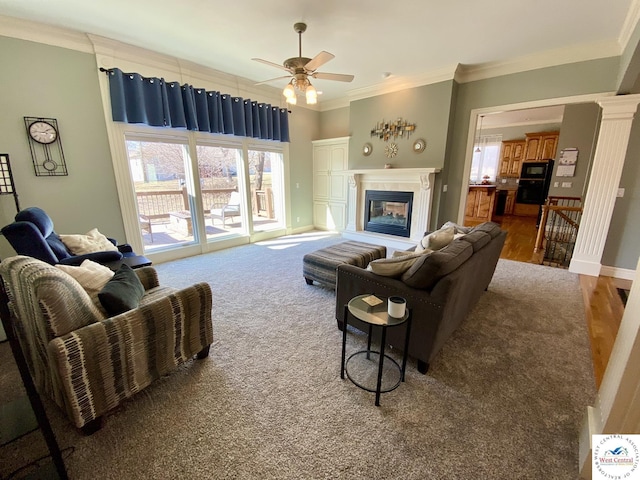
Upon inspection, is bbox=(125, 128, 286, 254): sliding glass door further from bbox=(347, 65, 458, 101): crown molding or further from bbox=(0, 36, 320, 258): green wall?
bbox=(347, 65, 458, 101): crown molding

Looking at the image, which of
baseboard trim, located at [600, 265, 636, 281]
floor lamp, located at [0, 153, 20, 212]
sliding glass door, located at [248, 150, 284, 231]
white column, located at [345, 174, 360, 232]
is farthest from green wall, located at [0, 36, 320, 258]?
baseboard trim, located at [600, 265, 636, 281]

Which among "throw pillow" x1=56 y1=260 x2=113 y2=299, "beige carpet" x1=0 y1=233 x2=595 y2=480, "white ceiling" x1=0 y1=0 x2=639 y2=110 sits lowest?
"beige carpet" x1=0 y1=233 x2=595 y2=480

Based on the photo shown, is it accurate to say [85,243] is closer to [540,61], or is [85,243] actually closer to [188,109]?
[188,109]

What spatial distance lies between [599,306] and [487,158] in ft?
23.7

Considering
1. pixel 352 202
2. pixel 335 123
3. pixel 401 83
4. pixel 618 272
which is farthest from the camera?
pixel 335 123

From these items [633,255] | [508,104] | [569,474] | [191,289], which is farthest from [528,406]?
[508,104]

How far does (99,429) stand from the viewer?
4.83 ft

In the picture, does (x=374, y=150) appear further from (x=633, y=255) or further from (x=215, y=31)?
(x=633, y=255)

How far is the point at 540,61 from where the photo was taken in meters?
3.67

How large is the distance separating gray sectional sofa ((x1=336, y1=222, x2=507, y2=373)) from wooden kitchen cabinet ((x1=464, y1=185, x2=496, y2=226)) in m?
6.18

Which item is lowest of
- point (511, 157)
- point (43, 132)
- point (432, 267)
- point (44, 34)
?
point (432, 267)

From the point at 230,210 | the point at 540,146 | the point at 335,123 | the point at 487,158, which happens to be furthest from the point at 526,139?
the point at 230,210

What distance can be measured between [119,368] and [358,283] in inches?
62.7

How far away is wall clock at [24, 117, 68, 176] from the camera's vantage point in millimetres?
3006
